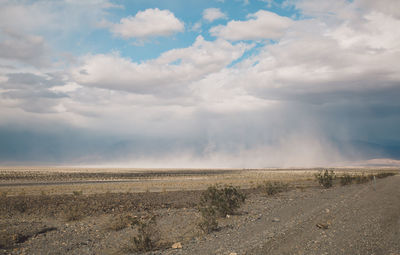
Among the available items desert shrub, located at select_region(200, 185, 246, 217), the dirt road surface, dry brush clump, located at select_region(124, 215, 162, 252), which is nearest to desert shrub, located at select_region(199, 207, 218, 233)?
the dirt road surface

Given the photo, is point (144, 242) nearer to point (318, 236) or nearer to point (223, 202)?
point (318, 236)

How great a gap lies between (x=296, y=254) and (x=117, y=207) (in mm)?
16008

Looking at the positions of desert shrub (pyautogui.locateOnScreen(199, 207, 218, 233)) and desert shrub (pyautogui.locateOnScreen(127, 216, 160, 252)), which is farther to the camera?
desert shrub (pyautogui.locateOnScreen(199, 207, 218, 233))

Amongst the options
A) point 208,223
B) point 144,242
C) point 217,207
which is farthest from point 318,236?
point 217,207

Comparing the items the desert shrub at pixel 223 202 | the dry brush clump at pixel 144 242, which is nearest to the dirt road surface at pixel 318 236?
the dry brush clump at pixel 144 242

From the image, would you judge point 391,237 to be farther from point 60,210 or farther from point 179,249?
point 60,210

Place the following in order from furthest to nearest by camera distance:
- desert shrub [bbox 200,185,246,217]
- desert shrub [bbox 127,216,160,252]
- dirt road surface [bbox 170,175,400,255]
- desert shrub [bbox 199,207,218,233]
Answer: desert shrub [bbox 200,185,246,217] → desert shrub [bbox 199,207,218,233] → desert shrub [bbox 127,216,160,252] → dirt road surface [bbox 170,175,400,255]

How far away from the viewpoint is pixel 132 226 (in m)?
15.4

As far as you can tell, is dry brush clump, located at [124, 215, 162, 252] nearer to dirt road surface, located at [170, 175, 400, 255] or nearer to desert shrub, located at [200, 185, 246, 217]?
dirt road surface, located at [170, 175, 400, 255]

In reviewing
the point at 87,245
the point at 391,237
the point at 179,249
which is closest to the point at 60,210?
the point at 87,245

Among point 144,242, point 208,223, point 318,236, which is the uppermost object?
point 318,236

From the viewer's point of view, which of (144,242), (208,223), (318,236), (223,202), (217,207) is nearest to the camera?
(318,236)

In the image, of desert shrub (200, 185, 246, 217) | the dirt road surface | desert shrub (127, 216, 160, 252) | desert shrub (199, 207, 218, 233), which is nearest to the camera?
the dirt road surface

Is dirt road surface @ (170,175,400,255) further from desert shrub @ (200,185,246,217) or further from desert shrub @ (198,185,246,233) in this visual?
desert shrub @ (200,185,246,217)
